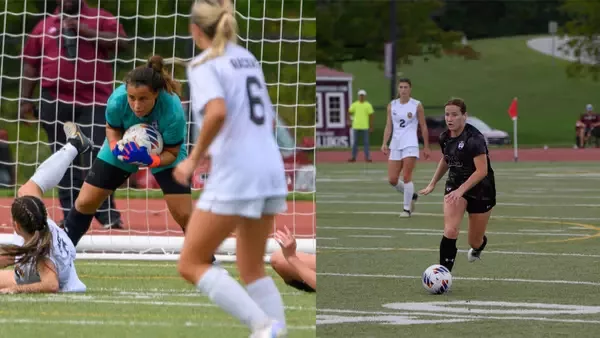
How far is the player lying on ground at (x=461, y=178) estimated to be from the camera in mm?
9523

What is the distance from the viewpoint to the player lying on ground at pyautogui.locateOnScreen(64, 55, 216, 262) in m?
8.66

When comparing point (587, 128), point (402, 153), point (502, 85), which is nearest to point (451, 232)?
point (402, 153)

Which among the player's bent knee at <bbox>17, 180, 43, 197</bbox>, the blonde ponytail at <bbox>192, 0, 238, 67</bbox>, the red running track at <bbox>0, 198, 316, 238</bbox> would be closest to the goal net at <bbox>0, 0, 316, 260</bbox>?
the red running track at <bbox>0, 198, 316, 238</bbox>

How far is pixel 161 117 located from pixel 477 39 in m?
89.0

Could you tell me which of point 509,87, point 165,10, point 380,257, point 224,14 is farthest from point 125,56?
point 509,87

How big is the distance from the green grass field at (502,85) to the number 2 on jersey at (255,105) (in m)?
60.5

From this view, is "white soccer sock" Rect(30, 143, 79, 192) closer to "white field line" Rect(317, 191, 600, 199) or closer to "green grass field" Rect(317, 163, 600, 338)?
"green grass field" Rect(317, 163, 600, 338)

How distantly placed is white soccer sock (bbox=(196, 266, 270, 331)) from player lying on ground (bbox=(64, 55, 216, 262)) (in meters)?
2.90

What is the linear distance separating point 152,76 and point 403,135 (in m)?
9.11

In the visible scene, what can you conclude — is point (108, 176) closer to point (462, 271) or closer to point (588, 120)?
point (462, 271)

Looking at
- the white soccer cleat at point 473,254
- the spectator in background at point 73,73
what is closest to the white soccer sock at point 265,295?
the white soccer cleat at point 473,254

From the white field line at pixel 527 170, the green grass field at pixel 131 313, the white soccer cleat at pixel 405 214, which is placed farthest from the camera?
the white field line at pixel 527 170

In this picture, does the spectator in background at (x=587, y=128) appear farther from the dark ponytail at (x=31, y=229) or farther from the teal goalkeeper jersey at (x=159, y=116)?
the dark ponytail at (x=31, y=229)

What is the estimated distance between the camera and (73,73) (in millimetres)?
12906
